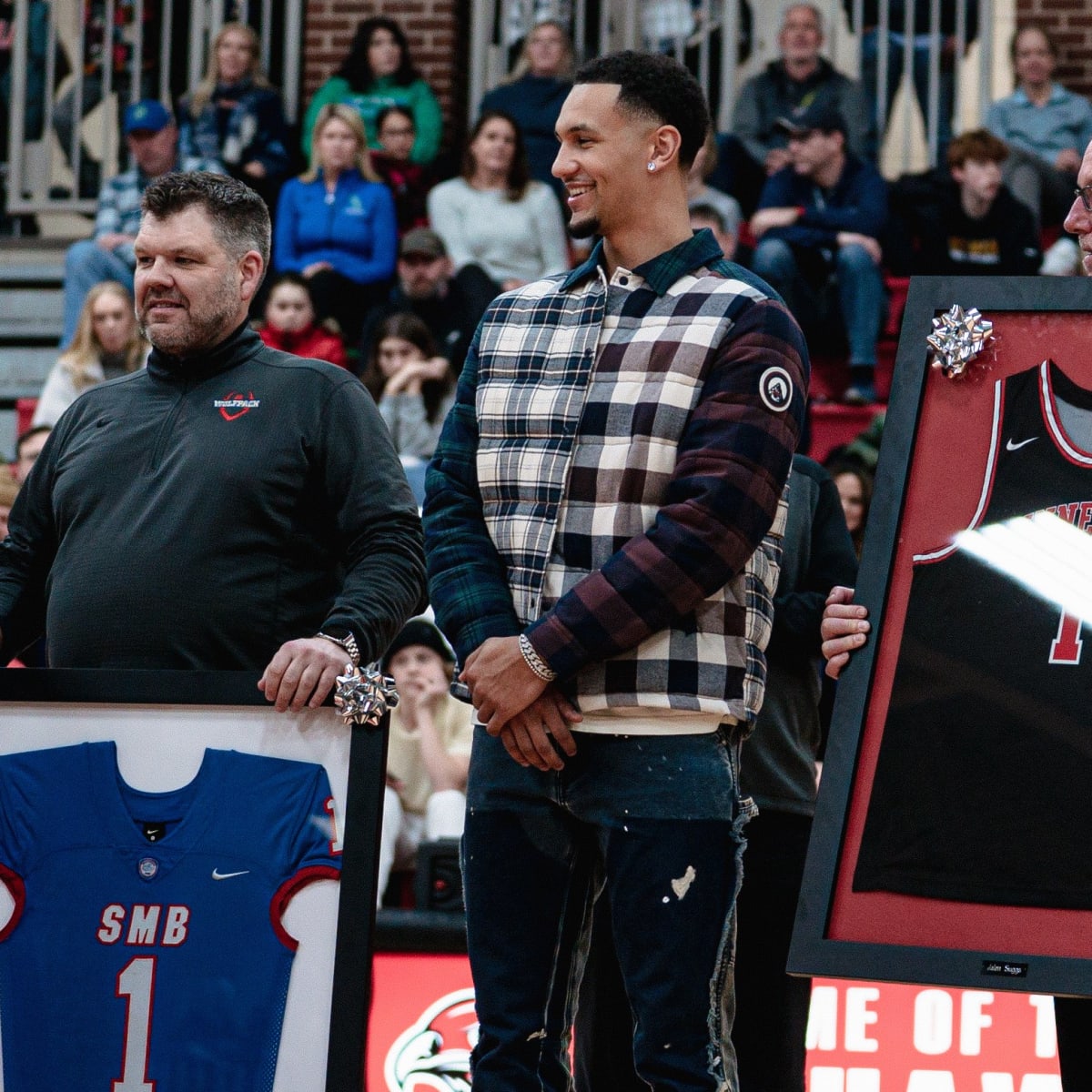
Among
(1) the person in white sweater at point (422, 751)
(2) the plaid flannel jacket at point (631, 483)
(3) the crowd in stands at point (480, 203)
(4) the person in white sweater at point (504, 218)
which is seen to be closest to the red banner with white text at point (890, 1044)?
(1) the person in white sweater at point (422, 751)

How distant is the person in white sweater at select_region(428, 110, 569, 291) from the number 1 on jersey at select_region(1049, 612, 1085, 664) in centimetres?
651

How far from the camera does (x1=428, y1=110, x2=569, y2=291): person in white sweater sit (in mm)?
9312

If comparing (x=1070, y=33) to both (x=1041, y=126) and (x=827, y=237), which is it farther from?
(x=827, y=237)

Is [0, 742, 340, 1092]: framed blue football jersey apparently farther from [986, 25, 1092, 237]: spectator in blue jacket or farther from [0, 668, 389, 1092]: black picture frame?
[986, 25, 1092, 237]: spectator in blue jacket

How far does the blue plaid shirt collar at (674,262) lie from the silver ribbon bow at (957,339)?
402 mm

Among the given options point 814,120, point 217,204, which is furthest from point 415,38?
point 217,204

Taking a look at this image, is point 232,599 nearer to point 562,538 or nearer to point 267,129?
point 562,538

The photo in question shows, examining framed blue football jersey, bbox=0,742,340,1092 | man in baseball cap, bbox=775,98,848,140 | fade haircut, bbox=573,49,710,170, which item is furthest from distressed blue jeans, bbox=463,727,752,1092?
man in baseball cap, bbox=775,98,848,140

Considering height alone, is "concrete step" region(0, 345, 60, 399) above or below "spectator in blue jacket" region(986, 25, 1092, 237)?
below

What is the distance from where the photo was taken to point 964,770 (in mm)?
2969

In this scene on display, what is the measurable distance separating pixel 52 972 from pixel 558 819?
980mm

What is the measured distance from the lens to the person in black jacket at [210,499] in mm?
3457

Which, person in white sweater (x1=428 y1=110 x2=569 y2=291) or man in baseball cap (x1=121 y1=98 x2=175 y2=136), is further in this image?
man in baseball cap (x1=121 y1=98 x2=175 y2=136)

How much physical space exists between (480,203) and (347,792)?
6.50 m
